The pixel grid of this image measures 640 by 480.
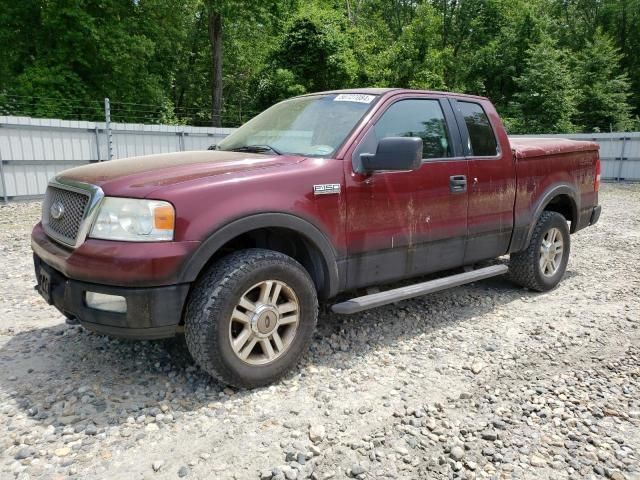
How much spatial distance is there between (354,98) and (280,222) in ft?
4.43

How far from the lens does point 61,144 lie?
11805 millimetres

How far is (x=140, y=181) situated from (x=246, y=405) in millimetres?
1444

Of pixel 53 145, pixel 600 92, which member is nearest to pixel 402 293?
pixel 53 145

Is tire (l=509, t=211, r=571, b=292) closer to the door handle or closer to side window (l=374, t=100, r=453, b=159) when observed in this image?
the door handle

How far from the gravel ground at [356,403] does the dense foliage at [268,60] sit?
58.7 ft

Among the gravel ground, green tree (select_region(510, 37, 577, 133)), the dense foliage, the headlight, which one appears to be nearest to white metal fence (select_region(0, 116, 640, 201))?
the dense foliage

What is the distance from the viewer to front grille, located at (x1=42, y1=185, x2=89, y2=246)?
10.2ft

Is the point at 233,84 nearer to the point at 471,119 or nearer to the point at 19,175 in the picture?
the point at 19,175

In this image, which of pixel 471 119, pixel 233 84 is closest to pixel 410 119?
pixel 471 119

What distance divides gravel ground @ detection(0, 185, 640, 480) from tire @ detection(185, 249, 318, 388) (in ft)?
0.63

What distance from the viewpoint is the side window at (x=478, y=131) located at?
14.9ft

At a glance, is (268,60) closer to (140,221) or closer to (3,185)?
(3,185)

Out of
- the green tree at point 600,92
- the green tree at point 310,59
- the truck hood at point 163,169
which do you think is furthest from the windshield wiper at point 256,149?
the green tree at point 600,92

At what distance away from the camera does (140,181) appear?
301 cm
